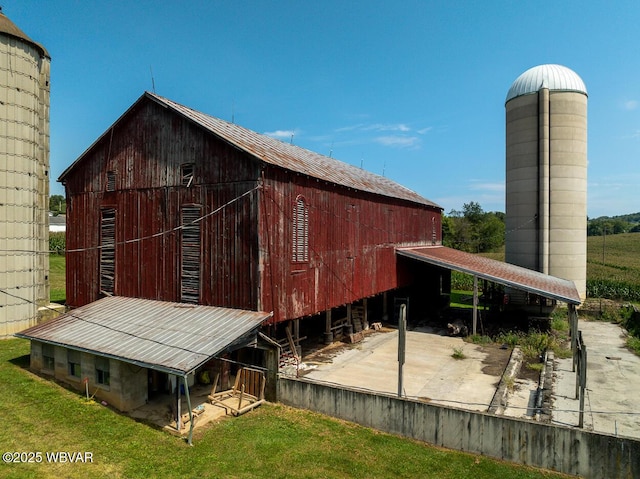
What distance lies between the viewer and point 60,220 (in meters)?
71.7

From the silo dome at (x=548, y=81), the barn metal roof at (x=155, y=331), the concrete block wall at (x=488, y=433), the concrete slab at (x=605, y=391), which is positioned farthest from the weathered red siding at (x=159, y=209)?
the silo dome at (x=548, y=81)

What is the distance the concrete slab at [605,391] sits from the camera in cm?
1216

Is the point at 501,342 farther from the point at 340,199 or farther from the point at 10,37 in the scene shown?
the point at 10,37

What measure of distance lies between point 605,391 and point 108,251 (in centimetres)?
2028

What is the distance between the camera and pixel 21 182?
21.6 m

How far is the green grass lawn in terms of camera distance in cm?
953

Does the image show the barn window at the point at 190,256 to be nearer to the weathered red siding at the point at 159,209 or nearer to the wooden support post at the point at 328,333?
the weathered red siding at the point at 159,209

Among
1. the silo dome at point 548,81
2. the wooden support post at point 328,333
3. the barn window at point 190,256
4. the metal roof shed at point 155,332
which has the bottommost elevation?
the wooden support post at point 328,333

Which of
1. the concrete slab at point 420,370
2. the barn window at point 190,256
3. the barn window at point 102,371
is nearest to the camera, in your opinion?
the barn window at point 102,371

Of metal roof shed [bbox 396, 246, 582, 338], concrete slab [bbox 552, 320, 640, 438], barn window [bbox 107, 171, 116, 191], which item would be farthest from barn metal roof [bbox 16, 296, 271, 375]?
metal roof shed [bbox 396, 246, 582, 338]

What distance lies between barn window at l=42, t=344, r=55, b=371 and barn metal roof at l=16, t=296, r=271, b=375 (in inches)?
26.0

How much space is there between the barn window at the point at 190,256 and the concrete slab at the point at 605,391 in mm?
12471

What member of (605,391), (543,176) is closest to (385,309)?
(605,391)

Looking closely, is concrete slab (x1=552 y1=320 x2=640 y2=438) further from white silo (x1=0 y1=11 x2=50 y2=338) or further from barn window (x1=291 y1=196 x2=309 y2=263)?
white silo (x1=0 y1=11 x2=50 y2=338)
